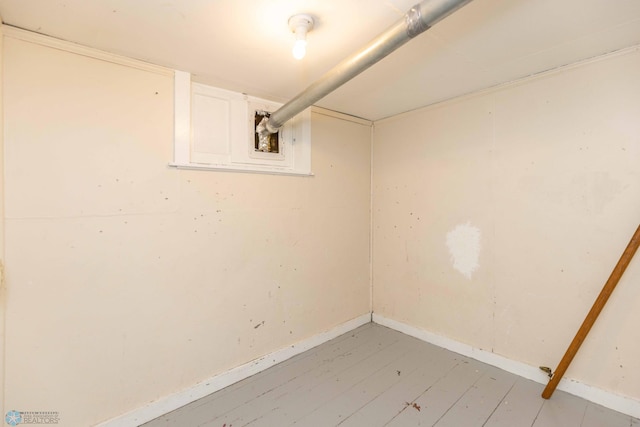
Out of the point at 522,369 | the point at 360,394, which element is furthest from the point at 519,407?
the point at 360,394

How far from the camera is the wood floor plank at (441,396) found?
5.28ft

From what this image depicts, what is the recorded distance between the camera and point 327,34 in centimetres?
137

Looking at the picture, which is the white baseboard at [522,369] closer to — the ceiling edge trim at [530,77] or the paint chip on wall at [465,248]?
the paint chip on wall at [465,248]

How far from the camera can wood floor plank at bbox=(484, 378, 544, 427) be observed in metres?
1.58

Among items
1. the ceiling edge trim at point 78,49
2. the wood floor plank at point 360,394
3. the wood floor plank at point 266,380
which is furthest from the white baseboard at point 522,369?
the ceiling edge trim at point 78,49

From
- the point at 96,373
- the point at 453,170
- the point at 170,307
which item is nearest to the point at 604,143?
the point at 453,170

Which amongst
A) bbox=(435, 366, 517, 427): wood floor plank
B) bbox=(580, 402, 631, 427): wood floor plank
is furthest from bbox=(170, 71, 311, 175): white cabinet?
bbox=(580, 402, 631, 427): wood floor plank

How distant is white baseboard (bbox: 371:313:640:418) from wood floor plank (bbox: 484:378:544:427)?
8cm

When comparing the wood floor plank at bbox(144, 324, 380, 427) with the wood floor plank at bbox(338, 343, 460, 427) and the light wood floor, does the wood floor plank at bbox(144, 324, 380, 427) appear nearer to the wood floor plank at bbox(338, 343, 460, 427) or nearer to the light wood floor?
the light wood floor

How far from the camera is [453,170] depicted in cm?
234

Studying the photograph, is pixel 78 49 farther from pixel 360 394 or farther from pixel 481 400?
pixel 481 400

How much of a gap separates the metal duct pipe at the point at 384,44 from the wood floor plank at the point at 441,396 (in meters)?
1.87

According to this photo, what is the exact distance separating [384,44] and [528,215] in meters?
1.57

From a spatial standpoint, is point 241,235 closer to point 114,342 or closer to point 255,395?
point 114,342
